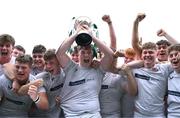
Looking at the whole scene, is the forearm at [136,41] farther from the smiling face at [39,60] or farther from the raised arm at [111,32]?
the smiling face at [39,60]

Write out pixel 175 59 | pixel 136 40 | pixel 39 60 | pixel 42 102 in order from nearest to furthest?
1. pixel 42 102
2. pixel 175 59
3. pixel 136 40
4. pixel 39 60

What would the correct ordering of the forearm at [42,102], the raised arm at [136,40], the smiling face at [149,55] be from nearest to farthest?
A: the forearm at [42,102], the smiling face at [149,55], the raised arm at [136,40]

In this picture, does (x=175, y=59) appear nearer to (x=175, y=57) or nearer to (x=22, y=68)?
(x=175, y=57)

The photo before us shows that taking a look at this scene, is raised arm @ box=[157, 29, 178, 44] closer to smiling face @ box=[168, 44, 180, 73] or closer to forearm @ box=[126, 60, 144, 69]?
smiling face @ box=[168, 44, 180, 73]

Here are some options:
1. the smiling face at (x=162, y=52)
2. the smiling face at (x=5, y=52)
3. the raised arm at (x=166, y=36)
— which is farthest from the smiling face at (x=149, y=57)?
the smiling face at (x=5, y=52)

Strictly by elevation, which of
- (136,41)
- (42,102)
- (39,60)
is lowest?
(42,102)

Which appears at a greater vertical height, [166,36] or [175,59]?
[166,36]

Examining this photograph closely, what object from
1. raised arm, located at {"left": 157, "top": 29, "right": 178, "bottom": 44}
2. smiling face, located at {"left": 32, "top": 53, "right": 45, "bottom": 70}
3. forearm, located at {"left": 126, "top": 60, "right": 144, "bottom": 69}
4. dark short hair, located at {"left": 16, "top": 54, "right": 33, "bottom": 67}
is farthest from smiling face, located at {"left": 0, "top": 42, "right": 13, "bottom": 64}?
raised arm, located at {"left": 157, "top": 29, "right": 178, "bottom": 44}

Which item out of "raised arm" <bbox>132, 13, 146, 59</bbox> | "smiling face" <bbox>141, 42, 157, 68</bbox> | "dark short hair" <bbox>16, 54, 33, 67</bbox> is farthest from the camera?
"raised arm" <bbox>132, 13, 146, 59</bbox>

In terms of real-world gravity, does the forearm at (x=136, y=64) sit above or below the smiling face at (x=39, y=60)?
below

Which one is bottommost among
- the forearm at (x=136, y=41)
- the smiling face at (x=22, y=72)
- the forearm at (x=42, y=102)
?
the forearm at (x=42, y=102)

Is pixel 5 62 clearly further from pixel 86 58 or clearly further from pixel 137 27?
pixel 137 27

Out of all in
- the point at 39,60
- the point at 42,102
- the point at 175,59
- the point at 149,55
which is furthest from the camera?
the point at 39,60

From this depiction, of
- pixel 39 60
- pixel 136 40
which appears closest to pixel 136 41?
pixel 136 40
